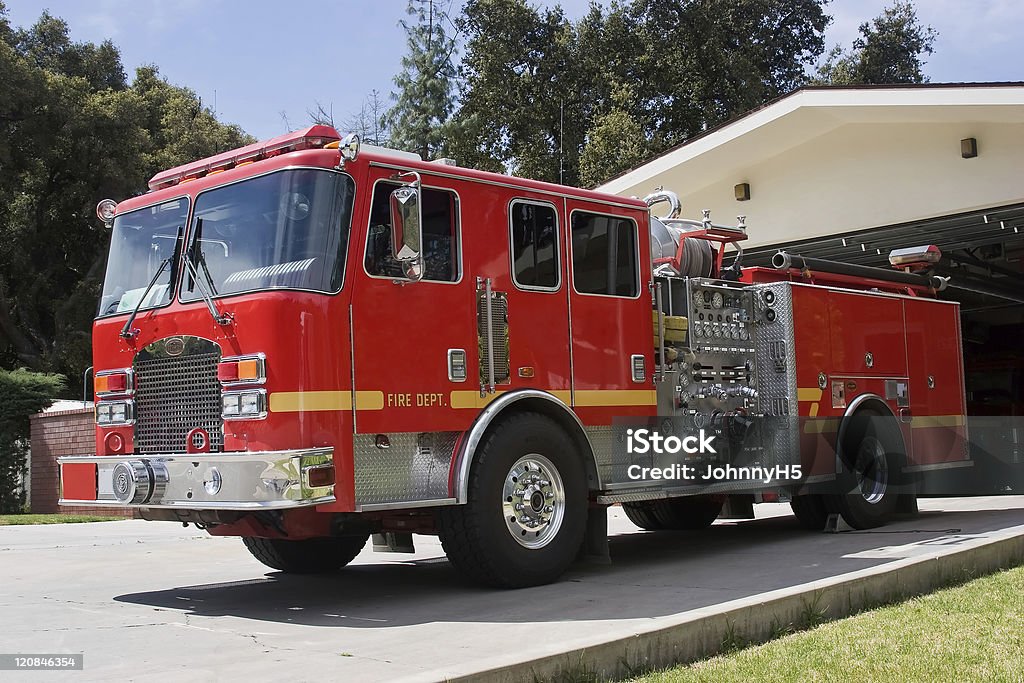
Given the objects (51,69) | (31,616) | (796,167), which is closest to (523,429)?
(31,616)

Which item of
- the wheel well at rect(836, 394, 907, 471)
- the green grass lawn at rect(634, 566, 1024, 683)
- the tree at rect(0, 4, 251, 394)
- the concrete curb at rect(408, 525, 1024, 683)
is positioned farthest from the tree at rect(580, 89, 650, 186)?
the green grass lawn at rect(634, 566, 1024, 683)

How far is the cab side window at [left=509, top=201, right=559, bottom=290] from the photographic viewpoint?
7852 millimetres

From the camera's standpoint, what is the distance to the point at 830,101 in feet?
44.5

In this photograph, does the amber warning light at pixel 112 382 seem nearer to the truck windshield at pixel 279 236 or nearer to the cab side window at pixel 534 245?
the truck windshield at pixel 279 236

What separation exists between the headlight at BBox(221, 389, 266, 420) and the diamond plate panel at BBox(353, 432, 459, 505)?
596 millimetres

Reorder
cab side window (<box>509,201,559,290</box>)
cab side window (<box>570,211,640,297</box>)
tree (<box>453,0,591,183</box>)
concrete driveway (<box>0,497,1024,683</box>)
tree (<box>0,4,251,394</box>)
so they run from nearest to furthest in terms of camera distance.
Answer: concrete driveway (<box>0,497,1024,683</box>), cab side window (<box>509,201,559,290</box>), cab side window (<box>570,211,640,297</box>), tree (<box>0,4,251,394</box>), tree (<box>453,0,591,183</box>)

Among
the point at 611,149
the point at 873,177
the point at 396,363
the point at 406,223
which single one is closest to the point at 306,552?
the point at 396,363

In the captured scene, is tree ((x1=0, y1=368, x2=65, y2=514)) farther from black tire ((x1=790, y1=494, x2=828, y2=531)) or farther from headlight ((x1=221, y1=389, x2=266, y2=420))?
black tire ((x1=790, y1=494, x2=828, y2=531))

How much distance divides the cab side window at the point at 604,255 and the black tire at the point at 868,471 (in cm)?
303

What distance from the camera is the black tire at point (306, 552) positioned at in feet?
28.7

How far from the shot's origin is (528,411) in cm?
768

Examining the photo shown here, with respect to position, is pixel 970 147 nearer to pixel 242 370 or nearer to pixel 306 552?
pixel 306 552

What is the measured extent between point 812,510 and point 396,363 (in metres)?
5.23

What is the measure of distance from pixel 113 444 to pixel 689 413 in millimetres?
4507
